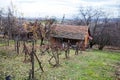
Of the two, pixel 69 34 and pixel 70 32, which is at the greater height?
pixel 70 32

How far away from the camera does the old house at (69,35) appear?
3881 centimetres

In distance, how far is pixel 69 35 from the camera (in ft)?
129

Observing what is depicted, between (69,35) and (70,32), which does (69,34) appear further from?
(70,32)

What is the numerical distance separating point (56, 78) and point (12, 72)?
2.91 meters

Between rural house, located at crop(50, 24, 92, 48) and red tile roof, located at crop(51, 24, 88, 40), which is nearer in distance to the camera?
rural house, located at crop(50, 24, 92, 48)

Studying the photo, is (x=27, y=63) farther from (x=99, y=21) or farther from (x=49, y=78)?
(x=99, y=21)

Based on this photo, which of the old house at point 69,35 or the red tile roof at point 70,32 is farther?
the red tile roof at point 70,32

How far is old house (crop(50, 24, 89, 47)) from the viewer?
38812mm

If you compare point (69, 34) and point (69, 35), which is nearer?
point (69, 35)

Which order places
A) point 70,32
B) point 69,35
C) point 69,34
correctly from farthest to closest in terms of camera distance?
1. point 70,32
2. point 69,34
3. point 69,35

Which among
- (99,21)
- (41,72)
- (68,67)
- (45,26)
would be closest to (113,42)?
Result: (99,21)

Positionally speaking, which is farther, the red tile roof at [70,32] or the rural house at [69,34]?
the red tile roof at [70,32]

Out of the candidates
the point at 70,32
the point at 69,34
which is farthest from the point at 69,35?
the point at 70,32

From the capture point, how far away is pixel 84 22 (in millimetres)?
57094
